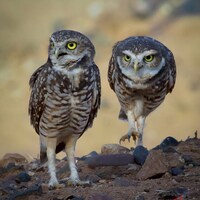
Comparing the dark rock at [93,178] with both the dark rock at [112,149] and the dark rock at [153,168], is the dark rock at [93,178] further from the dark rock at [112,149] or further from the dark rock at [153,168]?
the dark rock at [112,149]

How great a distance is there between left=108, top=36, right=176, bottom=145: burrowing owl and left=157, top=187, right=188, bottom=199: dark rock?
3184 millimetres

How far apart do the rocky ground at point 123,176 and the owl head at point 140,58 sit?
1.18 m

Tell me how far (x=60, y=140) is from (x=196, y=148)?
2.72 metres

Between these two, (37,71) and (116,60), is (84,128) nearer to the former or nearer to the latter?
(37,71)

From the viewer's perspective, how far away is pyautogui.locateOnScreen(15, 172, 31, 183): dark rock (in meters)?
9.05

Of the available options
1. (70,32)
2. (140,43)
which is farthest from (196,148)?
(70,32)

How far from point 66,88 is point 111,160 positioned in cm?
191

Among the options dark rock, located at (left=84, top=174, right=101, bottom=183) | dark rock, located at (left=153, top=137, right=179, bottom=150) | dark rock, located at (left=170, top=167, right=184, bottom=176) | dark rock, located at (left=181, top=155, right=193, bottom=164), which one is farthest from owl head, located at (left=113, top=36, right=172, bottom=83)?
dark rock, located at (left=84, top=174, right=101, bottom=183)

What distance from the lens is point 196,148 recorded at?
10125 millimetres

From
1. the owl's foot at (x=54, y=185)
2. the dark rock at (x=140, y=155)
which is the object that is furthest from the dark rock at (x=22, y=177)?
the dark rock at (x=140, y=155)

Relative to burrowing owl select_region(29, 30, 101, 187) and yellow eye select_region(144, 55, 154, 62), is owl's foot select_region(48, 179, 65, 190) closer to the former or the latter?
burrowing owl select_region(29, 30, 101, 187)

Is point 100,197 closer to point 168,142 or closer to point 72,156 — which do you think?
point 72,156

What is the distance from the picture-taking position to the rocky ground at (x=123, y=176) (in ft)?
24.3

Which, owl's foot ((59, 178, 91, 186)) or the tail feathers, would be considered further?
the tail feathers
